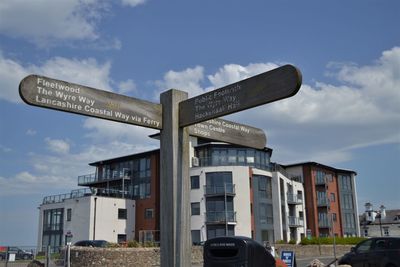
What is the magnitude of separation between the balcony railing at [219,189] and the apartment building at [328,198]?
16.9 meters

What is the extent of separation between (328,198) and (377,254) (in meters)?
52.3

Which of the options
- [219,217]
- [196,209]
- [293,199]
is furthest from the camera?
[293,199]

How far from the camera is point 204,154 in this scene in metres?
53.7

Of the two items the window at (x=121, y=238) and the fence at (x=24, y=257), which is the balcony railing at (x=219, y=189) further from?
the fence at (x=24, y=257)

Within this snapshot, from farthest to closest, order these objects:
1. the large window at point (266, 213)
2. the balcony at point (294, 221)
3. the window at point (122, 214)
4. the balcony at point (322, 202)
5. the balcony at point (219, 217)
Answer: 1. the balcony at point (322, 202)
2. the balcony at point (294, 221)
3. the window at point (122, 214)
4. the large window at point (266, 213)
5. the balcony at point (219, 217)

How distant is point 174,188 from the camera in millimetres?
5645

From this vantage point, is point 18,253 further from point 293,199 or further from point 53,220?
point 293,199

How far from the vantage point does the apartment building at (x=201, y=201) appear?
50.9 meters

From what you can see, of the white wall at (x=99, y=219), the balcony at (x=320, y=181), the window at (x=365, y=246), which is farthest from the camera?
the balcony at (x=320, y=181)

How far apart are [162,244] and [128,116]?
60.8 inches

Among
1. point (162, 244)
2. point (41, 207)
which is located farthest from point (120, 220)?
point (162, 244)

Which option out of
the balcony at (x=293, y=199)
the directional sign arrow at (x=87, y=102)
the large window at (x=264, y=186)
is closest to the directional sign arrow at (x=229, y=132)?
the directional sign arrow at (x=87, y=102)

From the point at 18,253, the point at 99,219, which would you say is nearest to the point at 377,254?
the point at 18,253

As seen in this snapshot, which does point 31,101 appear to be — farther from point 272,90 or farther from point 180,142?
point 272,90
